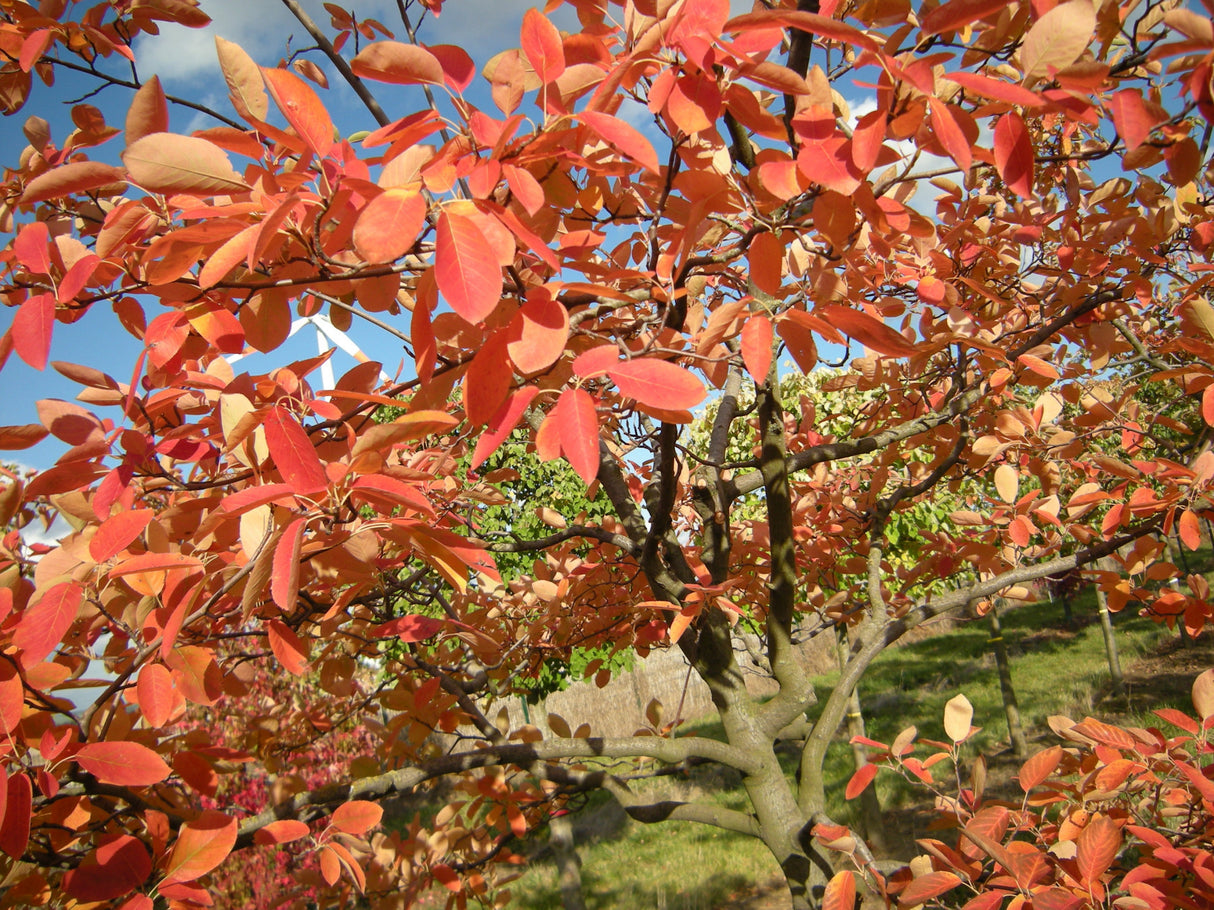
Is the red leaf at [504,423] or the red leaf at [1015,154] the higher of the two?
the red leaf at [1015,154]

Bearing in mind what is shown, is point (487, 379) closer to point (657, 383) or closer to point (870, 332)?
point (657, 383)

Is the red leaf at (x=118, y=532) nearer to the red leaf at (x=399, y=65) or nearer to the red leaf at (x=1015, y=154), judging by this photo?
the red leaf at (x=399, y=65)

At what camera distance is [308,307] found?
110 cm

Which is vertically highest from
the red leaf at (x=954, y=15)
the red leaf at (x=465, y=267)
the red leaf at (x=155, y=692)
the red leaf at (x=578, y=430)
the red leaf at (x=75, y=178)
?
the red leaf at (x=75, y=178)

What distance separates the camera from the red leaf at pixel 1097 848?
1159 millimetres

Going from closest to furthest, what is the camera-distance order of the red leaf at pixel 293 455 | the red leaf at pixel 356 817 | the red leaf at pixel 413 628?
the red leaf at pixel 293 455, the red leaf at pixel 356 817, the red leaf at pixel 413 628

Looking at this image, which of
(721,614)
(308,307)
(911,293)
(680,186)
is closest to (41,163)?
(308,307)

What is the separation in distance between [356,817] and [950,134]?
57.8 inches

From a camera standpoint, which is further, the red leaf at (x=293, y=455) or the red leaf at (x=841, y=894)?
the red leaf at (x=841, y=894)

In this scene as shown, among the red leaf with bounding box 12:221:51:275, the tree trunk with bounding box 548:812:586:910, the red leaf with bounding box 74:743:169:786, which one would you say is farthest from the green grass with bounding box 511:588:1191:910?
the red leaf with bounding box 12:221:51:275

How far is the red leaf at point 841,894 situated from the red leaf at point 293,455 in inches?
46.3

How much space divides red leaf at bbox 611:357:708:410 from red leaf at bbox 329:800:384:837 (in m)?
1.08

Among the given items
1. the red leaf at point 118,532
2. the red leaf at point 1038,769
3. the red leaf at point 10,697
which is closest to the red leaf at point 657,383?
the red leaf at point 118,532

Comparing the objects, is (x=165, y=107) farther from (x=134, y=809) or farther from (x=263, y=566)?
(x=134, y=809)
